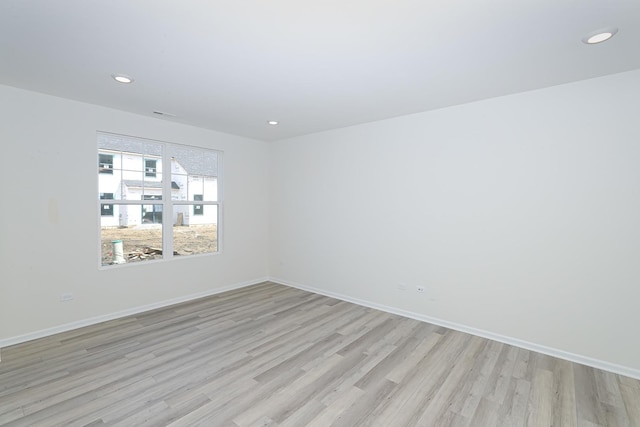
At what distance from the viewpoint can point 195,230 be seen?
15.2 ft

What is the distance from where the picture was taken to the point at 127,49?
7.23 feet

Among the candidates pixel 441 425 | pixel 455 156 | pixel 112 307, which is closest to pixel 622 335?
pixel 441 425

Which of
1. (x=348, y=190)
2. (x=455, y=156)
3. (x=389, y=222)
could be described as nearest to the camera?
(x=455, y=156)

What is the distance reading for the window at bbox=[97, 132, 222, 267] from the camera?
12.3 ft

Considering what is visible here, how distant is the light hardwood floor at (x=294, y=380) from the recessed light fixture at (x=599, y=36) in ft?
8.53

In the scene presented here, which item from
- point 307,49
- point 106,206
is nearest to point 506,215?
point 307,49

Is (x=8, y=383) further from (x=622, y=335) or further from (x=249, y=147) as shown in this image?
(x=622, y=335)

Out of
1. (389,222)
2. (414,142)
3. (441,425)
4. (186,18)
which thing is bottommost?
(441,425)

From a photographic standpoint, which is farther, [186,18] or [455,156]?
[455,156]

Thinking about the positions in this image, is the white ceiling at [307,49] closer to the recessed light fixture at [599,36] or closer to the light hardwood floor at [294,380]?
the recessed light fixture at [599,36]

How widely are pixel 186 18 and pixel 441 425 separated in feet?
10.1

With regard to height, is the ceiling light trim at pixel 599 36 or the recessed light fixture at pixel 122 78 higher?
the recessed light fixture at pixel 122 78

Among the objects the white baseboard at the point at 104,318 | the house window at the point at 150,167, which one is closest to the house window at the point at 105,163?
the house window at the point at 150,167

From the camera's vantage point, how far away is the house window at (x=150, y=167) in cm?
405
